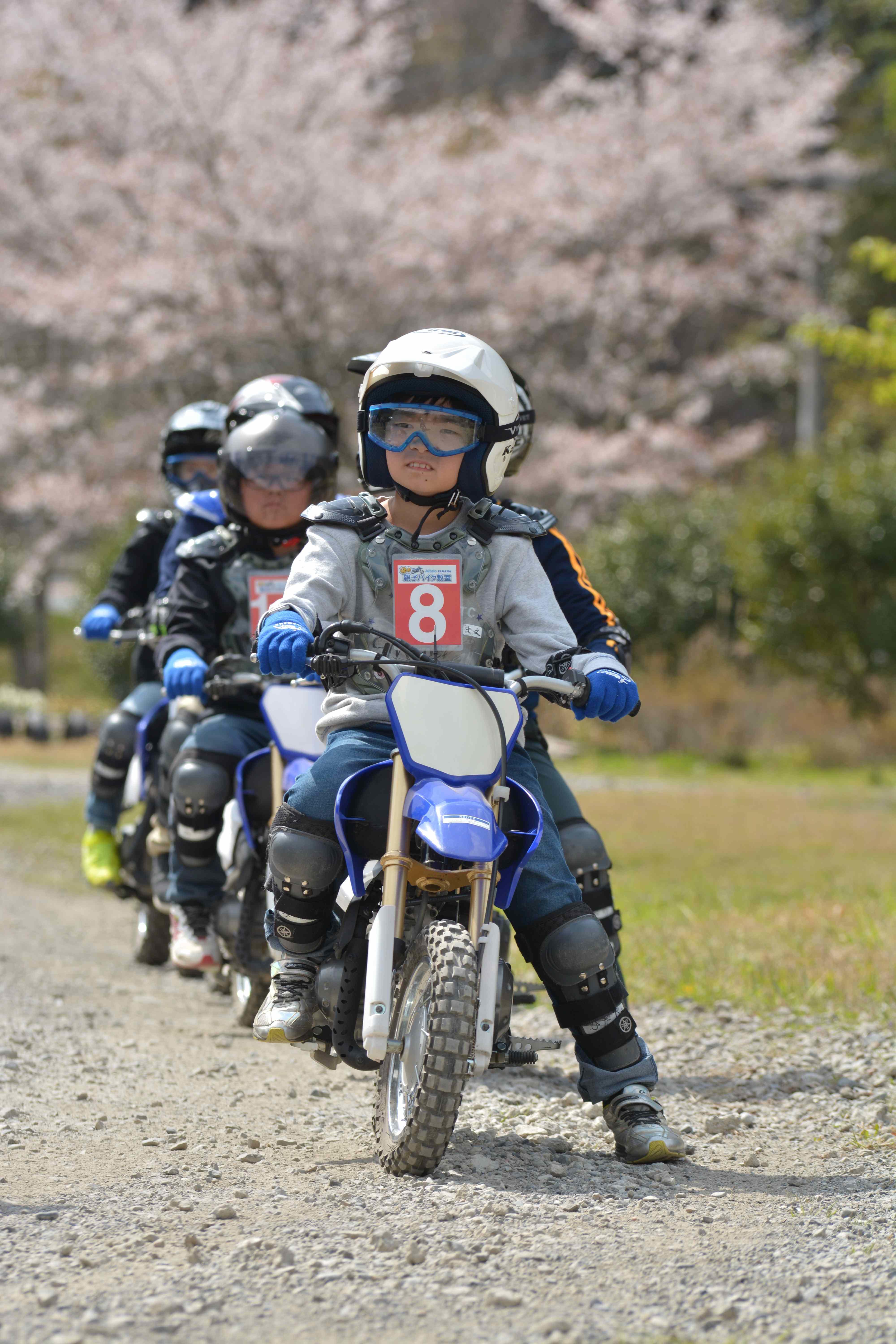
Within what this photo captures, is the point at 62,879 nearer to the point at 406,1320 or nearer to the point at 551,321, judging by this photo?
the point at 406,1320

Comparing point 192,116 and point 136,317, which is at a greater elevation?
point 192,116

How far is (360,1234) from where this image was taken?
10.1 feet

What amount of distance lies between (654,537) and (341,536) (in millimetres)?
16012

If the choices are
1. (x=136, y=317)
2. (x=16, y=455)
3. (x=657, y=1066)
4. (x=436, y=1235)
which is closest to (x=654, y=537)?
(x=136, y=317)

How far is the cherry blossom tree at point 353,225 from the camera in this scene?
66.4 feet

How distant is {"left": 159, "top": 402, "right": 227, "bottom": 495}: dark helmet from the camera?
7305 mm

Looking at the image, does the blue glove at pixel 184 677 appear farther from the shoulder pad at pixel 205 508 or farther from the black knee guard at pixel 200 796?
the shoulder pad at pixel 205 508

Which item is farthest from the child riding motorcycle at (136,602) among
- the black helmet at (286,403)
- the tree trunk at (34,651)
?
the tree trunk at (34,651)

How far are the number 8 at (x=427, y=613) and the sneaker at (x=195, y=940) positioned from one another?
6.93 feet

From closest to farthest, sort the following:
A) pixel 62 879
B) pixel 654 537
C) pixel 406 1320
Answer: pixel 406 1320 < pixel 62 879 < pixel 654 537

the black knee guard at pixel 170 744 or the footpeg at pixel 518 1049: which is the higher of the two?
the black knee guard at pixel 170 744

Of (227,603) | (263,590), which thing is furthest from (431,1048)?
(227,603)

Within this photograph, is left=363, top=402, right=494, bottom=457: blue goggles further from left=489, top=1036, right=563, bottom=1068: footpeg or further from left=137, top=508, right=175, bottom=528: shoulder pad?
left=137, top=508, right=175, bottom=528: shoulder pad

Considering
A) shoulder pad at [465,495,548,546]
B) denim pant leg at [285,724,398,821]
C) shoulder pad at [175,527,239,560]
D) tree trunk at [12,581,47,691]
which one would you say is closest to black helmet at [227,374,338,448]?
shoulder pad at [175,527,239,560]
